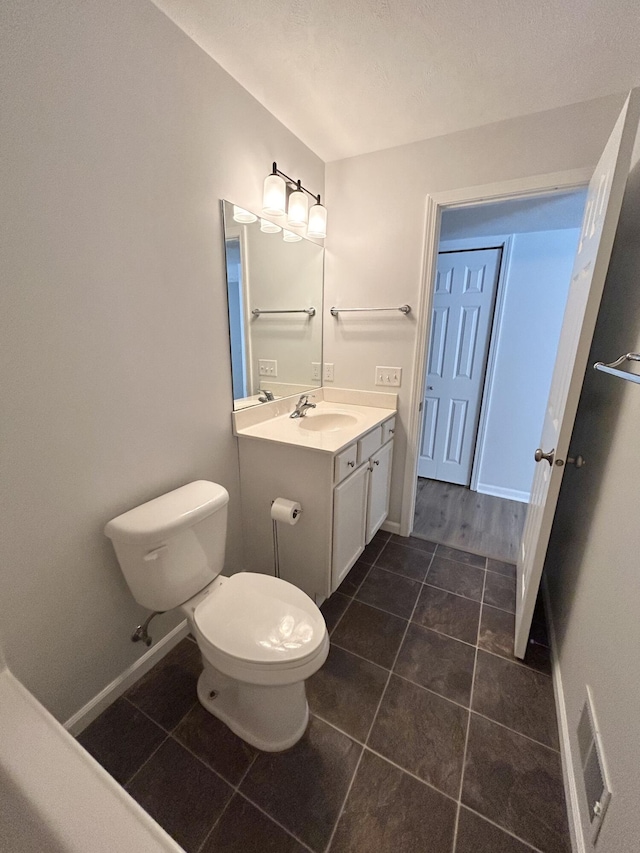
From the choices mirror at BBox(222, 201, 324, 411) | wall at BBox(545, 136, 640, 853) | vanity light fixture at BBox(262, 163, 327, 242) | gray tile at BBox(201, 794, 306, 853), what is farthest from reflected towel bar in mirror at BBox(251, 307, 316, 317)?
gray tile at BBox(201, 794, 306, 853)

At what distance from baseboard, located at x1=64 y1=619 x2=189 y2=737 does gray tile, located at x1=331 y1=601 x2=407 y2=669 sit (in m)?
0.70

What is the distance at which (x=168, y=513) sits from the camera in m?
1.15

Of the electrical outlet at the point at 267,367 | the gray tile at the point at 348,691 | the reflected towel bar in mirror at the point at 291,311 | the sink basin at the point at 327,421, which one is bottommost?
the gray tile at the point at 348,691

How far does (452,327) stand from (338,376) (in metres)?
1.25

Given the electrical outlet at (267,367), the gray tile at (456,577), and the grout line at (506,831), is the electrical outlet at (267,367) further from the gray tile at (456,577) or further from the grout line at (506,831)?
the grout line at (506,831)

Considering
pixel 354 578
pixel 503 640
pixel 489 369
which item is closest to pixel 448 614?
pixel 503 640

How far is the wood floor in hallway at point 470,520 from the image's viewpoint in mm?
2236

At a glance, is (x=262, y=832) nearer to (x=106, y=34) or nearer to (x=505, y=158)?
(x=106, y=34)

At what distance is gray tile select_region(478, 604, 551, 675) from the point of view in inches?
57.0

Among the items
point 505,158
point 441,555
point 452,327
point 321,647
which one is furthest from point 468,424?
point 321,647

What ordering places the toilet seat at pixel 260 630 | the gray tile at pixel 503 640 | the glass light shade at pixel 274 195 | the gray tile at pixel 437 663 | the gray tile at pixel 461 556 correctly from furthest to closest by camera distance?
the gray tile at pixel 461 556, the glass light shade at pixel 274 195, the gray tile at pixel 503 640, the gray tile at pixel 437 663, the toilet seat at pixel 260 630

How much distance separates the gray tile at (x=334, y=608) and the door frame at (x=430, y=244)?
2.35 ft

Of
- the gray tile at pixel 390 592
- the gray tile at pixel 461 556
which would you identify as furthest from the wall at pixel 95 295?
the gray tile at pixel 461 556

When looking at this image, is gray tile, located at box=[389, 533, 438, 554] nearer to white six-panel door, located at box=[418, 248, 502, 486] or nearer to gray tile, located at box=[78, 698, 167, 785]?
white six-panel door, located at box=[418, 248, 502, 486]
